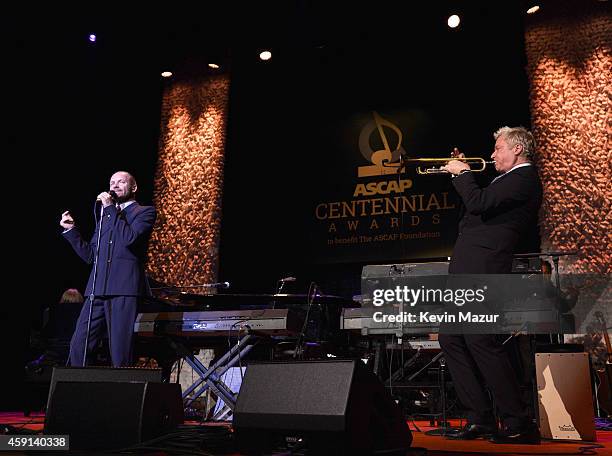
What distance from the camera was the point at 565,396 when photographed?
3.33 metres

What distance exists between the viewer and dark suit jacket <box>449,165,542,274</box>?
2846mm

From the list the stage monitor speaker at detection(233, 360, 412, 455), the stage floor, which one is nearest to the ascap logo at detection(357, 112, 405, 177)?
the stage floor

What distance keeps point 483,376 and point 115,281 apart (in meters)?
2.14

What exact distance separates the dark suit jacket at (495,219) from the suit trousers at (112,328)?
1.87m

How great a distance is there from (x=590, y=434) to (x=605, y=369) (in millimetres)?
3044

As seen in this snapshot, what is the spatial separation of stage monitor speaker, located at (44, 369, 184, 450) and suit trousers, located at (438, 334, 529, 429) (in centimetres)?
141

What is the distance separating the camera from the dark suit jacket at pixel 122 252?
3.54 meters

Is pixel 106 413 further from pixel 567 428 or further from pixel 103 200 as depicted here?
pixel 567 428

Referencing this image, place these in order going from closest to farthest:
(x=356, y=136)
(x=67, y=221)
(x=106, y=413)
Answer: (x=106, y=413) → (x=67, y=221) → (x=356, y=136)

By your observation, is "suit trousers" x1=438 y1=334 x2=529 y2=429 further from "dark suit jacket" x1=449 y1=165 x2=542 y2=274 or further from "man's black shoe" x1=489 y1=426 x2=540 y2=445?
"dark suit jacket" x1=449 y1=165 x2=542 y2=274

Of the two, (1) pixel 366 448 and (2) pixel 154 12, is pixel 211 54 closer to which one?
(2) pixel 154 12

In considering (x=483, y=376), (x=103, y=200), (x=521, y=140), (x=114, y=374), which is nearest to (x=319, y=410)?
(x=114, y=374)

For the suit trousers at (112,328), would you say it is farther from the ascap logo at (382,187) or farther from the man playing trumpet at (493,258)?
the ascap logo at (382,187)

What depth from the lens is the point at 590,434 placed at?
316 centimetres
